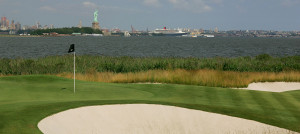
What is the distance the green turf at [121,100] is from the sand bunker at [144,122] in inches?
15.4

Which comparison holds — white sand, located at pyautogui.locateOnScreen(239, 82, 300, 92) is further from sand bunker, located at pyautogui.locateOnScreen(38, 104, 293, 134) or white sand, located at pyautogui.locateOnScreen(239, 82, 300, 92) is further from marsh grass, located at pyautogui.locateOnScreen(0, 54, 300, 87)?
sand bunker, located at pyautogui.locateOnScreen(38, 104, 293, 134)

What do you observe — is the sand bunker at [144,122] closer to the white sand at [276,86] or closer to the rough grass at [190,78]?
the rough grass at [190,78]

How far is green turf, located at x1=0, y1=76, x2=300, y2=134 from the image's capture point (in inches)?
451

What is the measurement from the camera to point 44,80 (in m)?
19.2

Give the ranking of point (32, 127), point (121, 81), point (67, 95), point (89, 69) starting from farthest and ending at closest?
1. point (89, 69)
2. point (121, 81)
3. point (67, 95)
4. point (32, 127)

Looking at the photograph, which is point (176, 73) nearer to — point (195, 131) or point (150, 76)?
point (150, 76)

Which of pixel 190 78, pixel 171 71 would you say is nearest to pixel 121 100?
pixel 190 78

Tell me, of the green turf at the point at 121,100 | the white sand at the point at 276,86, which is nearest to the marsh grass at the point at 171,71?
the white sand at the point at 276,86

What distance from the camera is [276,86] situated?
2781 centimetres

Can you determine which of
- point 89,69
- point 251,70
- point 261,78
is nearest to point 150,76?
point 89,69

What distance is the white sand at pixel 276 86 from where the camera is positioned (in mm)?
27000

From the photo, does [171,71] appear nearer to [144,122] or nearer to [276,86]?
[276,86]

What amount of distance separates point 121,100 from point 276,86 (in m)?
16.9

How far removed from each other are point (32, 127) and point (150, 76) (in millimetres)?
17133
